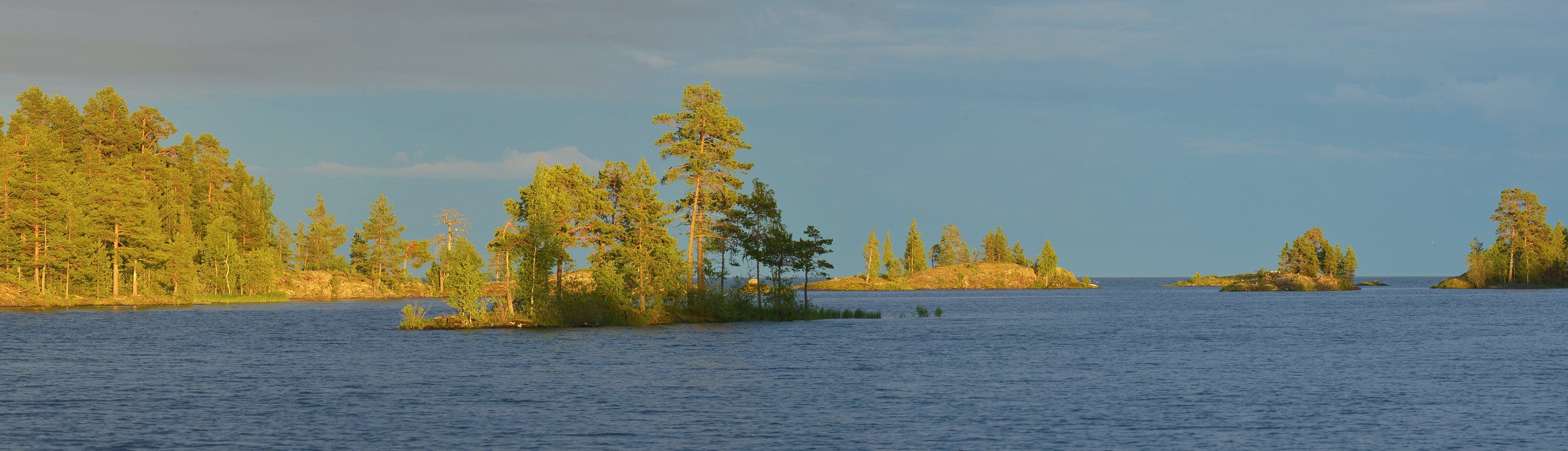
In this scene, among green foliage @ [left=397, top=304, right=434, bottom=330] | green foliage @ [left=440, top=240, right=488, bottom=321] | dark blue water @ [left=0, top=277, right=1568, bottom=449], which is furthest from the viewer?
green foliage @ [left=397, top=304, right=434, bottom=330]

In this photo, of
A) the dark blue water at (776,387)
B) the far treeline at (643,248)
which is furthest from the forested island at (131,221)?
the far treeline at (643,248)

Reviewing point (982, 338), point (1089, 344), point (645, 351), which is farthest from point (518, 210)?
point (1089, 344)

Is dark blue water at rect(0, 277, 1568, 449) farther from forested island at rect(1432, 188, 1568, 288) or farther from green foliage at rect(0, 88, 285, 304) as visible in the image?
forested island at rect(1432, 188, 1568, 288)

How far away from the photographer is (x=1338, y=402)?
121ft

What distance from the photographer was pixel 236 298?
141000 mm

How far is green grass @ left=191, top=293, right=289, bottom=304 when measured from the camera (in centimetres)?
13888

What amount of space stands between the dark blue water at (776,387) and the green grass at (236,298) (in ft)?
194

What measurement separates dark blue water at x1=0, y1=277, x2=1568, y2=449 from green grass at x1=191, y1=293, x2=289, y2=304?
59.2 m

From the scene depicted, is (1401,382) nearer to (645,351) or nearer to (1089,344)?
(1089,344)

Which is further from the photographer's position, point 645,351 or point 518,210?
point 518,210

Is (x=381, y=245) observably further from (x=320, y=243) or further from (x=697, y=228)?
(x=697, y=228)

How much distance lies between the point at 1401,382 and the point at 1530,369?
10104mm

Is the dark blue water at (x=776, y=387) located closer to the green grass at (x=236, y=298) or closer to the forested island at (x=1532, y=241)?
the green grass at (x=236, y=298)

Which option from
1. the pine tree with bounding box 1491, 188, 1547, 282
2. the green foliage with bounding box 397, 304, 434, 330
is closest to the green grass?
the green foliage with bounding box 397, 304, 434, 330
